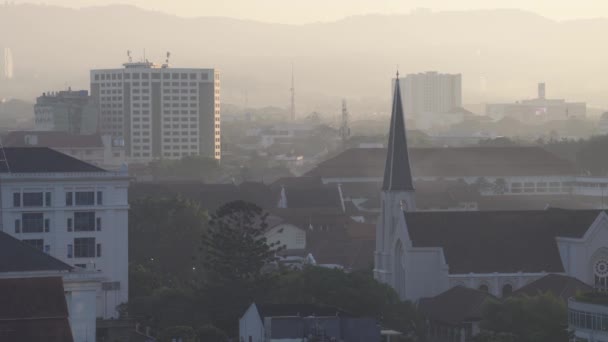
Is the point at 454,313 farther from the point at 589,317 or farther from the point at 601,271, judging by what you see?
Answer: the point at 589,317

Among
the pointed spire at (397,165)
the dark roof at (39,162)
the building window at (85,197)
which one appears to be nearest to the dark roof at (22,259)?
the building window at (85,197)

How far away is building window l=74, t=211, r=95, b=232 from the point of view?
9112cm

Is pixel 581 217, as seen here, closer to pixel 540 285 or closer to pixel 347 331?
pixel 540 285

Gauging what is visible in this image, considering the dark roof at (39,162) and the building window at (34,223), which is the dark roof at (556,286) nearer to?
the dark roof at (39,162)

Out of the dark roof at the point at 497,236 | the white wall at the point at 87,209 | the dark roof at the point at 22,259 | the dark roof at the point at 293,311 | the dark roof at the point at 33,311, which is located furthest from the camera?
the dark roof at the point at 497,236

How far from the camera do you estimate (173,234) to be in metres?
117

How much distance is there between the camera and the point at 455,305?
92.5 m

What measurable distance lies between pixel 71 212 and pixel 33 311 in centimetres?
2786

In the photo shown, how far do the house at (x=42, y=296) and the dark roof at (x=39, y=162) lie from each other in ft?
58.4

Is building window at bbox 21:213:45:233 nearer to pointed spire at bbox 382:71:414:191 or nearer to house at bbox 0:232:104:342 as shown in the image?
house at bbox 0:232:104:342

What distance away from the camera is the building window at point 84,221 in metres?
91.1

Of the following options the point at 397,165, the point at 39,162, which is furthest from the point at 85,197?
the point at 397,165

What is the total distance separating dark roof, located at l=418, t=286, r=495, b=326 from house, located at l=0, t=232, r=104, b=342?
2096 centimetres

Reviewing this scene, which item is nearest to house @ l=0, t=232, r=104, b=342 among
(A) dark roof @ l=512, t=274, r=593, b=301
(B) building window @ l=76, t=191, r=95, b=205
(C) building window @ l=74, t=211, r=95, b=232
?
(C) building window @ l=74, t=211, r=95, b=232
